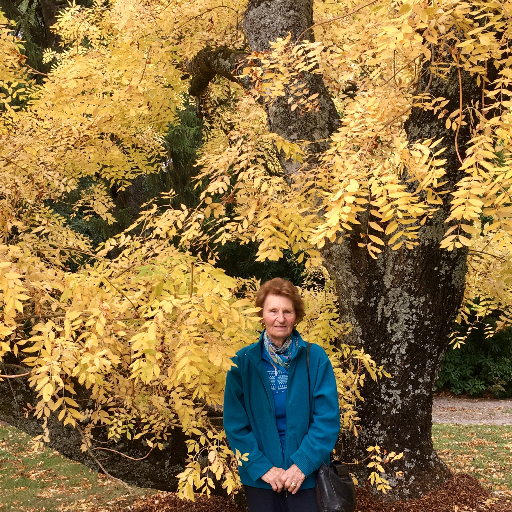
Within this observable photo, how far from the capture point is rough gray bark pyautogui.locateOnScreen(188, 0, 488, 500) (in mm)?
4668

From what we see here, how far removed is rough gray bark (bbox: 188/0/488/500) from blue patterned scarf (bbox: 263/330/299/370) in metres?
2.23

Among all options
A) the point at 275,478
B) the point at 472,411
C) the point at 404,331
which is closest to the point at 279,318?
the point at 275,478

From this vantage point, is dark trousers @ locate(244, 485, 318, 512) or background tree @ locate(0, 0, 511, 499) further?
background tree @ locate(0, 0, 511, 499)

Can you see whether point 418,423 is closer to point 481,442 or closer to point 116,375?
point 116,375

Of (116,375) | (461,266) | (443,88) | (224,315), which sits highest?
(443,88)

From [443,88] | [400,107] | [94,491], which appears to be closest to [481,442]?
[94,491]

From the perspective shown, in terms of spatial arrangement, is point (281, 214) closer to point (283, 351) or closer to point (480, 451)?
point (283, 351)

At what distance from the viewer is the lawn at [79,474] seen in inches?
225

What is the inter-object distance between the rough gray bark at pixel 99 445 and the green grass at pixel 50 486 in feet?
4.43

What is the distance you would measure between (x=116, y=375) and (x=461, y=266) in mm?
2745

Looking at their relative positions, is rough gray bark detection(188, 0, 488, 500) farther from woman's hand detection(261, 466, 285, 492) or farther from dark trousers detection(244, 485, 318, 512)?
woman's hand detection(261, 466, 285, 492)

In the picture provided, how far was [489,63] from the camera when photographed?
4250mm

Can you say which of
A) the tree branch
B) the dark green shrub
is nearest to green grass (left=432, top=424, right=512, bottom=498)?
the dark green shrub

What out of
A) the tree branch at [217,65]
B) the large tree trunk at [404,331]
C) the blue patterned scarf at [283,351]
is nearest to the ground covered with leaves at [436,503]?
the large tree trunk at [404,331]
